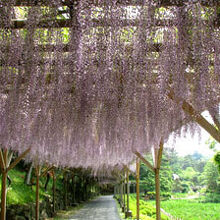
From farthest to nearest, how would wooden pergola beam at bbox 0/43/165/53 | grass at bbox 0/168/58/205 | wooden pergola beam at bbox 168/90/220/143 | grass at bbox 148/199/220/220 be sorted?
1. grass at bbox 148/199/220/220
2. grass at bbox 0/168/58/205
3. wooden pergola beam at bbox 168/90/220/143
4. wooden pergola beam at bbox 0/43/165/53

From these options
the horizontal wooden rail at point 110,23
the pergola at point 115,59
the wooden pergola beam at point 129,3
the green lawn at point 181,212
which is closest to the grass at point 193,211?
the green lawn at point 181,212

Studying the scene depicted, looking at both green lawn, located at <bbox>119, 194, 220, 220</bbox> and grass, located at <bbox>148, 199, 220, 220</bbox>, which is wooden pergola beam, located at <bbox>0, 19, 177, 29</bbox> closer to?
green lawn, located at <bbox>119, 194, 220, 220</bbox>

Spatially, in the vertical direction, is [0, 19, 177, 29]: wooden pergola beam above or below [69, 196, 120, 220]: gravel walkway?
above

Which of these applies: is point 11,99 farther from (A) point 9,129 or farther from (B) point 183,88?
(B) point 183,88

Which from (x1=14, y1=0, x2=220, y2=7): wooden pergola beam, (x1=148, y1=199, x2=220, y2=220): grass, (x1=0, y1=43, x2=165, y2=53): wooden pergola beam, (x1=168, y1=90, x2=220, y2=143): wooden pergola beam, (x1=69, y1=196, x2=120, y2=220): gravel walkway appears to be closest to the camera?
(x1=14, y1=0, x2=220, y2=7): wooden pergola beam

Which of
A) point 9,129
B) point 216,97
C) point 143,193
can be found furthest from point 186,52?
point 143,193

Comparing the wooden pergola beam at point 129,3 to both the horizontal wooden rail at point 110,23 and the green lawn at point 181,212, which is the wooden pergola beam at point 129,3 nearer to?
the horizontal wooden rail at point 110,23

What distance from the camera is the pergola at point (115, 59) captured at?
6.48ft

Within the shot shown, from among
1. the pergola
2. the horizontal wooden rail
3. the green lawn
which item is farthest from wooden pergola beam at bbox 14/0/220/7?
the green lawn

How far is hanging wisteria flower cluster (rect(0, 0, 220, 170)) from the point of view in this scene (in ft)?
6.48

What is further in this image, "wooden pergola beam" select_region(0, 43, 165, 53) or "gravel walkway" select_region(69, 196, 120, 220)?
"gravel walkway" select_region(69, 196, 120, 220)

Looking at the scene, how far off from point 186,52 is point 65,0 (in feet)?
3.66

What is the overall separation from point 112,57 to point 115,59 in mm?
42

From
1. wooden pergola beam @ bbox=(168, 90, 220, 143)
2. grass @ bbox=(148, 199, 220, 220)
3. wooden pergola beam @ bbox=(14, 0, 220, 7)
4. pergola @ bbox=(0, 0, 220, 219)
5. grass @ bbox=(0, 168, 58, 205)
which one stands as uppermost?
wooden pergola beam @ bbox=(14, 0, 220, 7)
